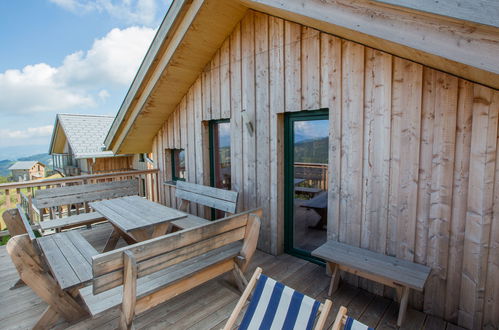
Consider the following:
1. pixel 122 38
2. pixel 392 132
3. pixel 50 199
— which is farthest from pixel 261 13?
pixel 122 38

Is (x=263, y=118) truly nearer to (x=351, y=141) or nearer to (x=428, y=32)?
(x=351, y=141)

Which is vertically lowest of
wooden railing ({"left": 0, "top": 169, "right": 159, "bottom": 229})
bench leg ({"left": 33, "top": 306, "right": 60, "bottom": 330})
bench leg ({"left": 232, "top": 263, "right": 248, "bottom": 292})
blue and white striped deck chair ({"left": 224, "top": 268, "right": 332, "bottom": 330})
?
bench leg ({"left": 33, "top": 306, "right": 60, "bottom": 330})

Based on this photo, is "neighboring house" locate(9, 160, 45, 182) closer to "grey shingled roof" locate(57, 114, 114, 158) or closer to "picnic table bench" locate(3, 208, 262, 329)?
"grey shingled roof" locate(57, 114, 114, 158)

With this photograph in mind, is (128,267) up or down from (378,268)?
up

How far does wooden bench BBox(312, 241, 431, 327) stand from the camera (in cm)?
235

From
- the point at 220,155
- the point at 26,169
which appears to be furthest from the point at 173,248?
the point at 26,169

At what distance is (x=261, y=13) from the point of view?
12.2ft

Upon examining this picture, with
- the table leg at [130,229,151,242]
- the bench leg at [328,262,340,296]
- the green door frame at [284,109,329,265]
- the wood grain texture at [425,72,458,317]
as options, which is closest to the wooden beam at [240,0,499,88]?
the wood grain texture at [425,72,458,317]

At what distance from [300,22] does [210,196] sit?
283cm

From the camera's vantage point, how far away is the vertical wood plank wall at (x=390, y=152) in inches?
88.6

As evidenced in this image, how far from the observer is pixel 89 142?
12383 mm

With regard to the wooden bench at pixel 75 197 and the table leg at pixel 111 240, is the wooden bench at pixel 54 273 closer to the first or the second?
the table leg at pixel 111 240

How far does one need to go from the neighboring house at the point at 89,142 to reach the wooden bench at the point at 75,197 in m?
7.00

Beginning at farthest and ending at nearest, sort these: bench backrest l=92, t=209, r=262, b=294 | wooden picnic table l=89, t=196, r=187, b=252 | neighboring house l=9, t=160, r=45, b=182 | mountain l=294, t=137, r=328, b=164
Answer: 1. neighboring house l=9, t=160, r=45, b=182
2. mountain l=294, t=137, r=328, b=164
3. wooden picnic table l=89, t=196, r=187, b=252
4. bench backrest l=92, t=209, r=262, b=294
